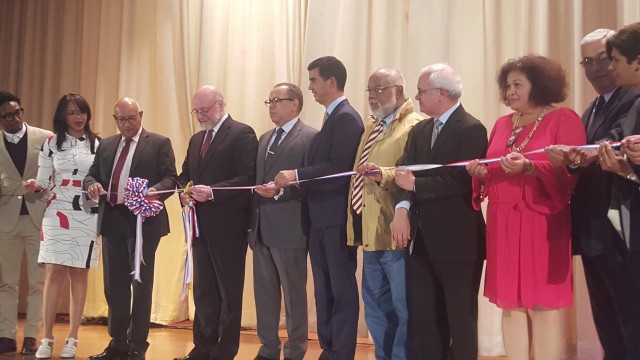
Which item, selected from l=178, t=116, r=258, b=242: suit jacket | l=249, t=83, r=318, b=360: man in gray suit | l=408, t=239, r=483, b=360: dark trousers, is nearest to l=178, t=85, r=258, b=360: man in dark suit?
l=178, t=116, r=258, b=242: suit jacket

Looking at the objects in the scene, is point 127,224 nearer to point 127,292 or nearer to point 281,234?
point 127,292

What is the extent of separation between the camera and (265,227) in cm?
473

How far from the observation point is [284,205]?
4.69 metres

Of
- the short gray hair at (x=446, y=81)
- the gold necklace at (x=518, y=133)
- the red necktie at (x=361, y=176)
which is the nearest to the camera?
the gold necklace at (x=518, y=133)

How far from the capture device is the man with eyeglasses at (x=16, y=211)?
5543 millimetres

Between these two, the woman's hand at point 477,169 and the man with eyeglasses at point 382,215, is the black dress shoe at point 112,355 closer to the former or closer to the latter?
the man with eyeglasses at point 382,215

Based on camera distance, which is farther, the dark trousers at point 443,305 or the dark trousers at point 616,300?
the dark trousers at point 443,305

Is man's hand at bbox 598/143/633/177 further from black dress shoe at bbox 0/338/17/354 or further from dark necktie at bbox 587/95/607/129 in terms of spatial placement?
black dress shoe at bbox 0/338/17/354

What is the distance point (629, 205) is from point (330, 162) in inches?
73.4

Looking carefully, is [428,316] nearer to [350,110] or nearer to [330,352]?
[330,352]

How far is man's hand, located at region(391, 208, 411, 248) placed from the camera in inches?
147

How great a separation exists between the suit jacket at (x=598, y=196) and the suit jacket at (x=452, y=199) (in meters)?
0.49

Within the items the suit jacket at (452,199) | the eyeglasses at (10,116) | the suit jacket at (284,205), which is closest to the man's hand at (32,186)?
the eyeglasses at (10,116)

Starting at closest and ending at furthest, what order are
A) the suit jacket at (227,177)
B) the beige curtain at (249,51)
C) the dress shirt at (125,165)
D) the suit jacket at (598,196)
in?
the suit jacket at (598,196) < the suit jacket at (227,177) < the dress shirt at (125,165) < the beige curtain at (249,51)
